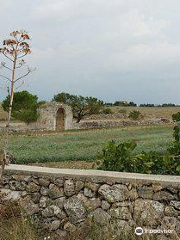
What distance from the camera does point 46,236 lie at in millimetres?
5062

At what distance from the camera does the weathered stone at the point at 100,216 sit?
190 inches

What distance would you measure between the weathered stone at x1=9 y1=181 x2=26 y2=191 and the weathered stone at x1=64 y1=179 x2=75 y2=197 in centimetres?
72

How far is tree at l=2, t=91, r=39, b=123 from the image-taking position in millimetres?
37062

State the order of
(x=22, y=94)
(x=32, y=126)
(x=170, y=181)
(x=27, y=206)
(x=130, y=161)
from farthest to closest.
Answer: (x=22, y=94)
(x=32, y=126)
(x=130, y=161)
(x=27, y=206)
(x=170, y=181)

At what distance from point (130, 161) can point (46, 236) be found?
6.03 feet

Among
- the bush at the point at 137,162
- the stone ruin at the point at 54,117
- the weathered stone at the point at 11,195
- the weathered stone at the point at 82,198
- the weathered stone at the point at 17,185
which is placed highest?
the stone ruin at the point at 54,117

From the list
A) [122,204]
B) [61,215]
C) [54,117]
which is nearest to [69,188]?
[61,215]

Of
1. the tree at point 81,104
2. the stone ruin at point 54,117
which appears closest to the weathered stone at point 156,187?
the stone ruin at point 54,117

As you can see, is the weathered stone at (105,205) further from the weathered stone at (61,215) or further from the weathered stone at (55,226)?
the weathered stone at (55,226)

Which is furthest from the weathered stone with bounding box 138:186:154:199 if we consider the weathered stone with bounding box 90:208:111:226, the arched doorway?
the arched doorway

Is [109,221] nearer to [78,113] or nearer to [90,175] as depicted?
[90,175]

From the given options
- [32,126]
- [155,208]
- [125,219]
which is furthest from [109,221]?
[32,126]

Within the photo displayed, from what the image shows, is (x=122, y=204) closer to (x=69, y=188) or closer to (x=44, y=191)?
(x=69, y=188)

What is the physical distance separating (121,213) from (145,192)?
417 millimetres
